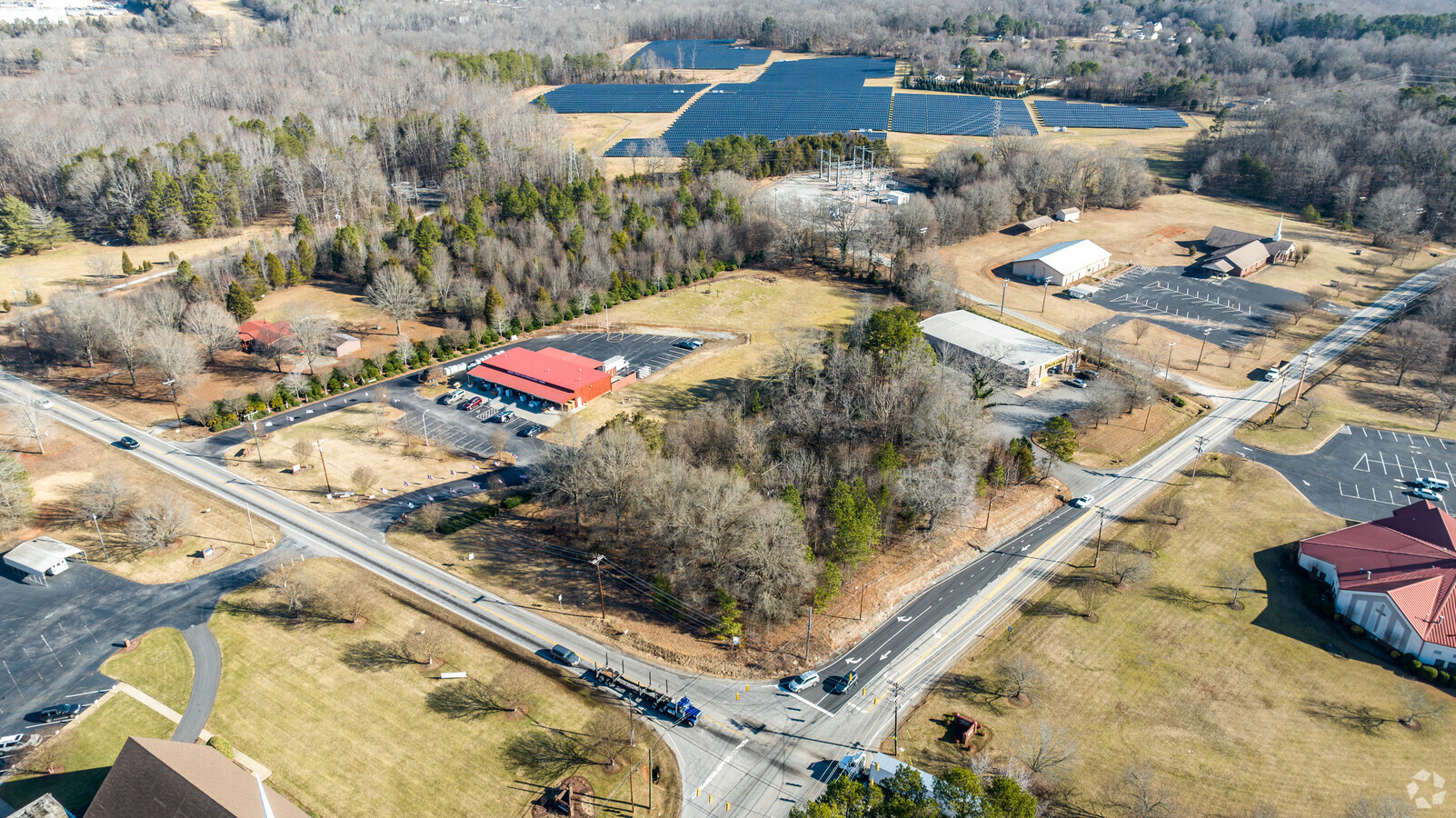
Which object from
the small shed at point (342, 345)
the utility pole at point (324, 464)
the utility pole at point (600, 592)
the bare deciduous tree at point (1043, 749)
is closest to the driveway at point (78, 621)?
the utility pole at point (324, 464)

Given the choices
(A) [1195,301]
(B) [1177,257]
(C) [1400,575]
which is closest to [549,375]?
(C) [1400,575]

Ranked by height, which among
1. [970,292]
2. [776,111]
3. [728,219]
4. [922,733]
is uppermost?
[776,111]

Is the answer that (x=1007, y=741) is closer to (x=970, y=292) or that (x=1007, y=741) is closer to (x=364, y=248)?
(x=970, y=292)

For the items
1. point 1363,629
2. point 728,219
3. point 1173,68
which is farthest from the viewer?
point 1173,68

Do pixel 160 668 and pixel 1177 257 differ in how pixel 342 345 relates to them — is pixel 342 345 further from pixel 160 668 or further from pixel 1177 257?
pixel 1177 257

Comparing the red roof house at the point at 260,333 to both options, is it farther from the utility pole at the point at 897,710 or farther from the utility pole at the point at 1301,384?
the utility pole at the point at 1301,384

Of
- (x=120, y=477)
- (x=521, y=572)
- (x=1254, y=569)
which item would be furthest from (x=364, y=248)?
(x=1254, y=569)
